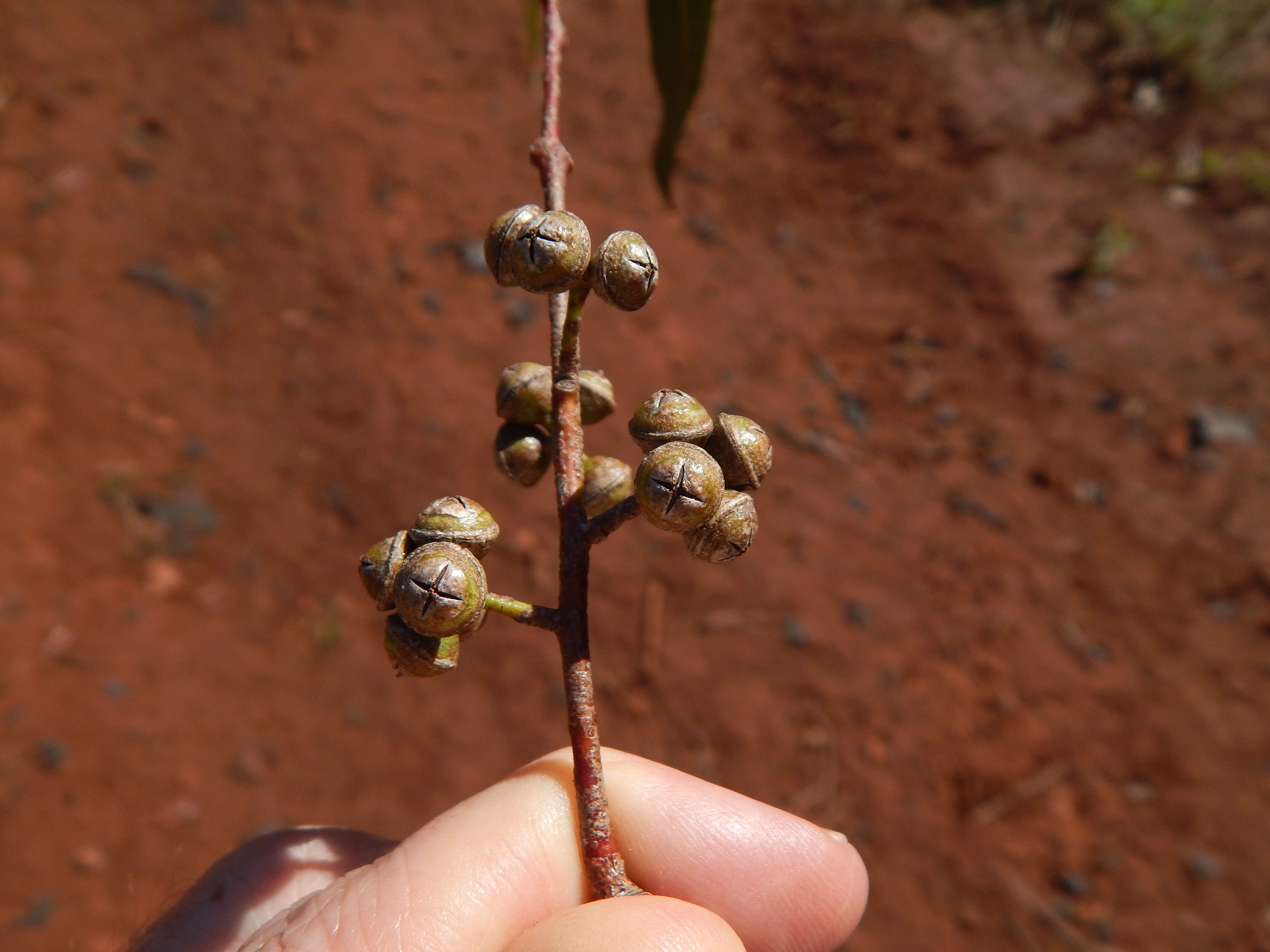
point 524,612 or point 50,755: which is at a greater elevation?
point 524,612

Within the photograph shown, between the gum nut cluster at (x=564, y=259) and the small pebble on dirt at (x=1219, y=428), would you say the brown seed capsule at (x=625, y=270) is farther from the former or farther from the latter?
the small pebble on dirt at (x=1219, y=428)

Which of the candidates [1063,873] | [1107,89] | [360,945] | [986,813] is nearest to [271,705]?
[360,945]

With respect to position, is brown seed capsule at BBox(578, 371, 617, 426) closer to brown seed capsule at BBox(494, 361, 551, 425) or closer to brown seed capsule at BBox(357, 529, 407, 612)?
brown seed capsule at BBox(494, 361, 551, 425)

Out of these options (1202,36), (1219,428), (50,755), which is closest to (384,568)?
(50,755)

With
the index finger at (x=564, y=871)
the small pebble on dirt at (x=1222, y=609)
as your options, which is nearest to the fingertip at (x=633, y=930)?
the index finger at (x=564, y=871)

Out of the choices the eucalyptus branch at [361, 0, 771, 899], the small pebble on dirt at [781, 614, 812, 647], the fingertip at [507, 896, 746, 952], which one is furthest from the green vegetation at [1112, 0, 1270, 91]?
the fingertip at [507, 896, 746, 952]

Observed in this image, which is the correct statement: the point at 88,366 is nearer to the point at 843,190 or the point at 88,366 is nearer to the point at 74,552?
the point at 74,552

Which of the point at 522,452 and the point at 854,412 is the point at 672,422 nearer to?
the point at 522,452
